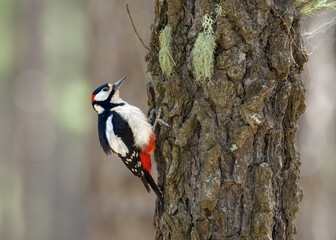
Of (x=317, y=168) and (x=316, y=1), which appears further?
(x=317, y=168)

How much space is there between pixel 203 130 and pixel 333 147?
2.75 meters

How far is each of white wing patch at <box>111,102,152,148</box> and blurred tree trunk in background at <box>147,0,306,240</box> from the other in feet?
1.58

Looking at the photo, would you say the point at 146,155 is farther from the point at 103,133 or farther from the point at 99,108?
the point at 99,108

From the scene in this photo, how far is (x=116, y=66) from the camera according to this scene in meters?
5.02

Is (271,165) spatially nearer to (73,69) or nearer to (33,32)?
(33,32)

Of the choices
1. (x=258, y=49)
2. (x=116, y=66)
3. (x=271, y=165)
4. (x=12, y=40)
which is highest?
(x=12, y=40)

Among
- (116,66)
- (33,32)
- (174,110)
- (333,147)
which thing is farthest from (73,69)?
(174,110)

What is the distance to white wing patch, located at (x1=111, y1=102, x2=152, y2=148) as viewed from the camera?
3263mm

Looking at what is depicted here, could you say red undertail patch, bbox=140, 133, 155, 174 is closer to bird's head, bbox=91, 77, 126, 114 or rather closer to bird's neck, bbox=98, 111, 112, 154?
bird's neck, bbox=98, 111, 112, 154

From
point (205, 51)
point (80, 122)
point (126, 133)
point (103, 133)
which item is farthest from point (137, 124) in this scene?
point (80, 122)

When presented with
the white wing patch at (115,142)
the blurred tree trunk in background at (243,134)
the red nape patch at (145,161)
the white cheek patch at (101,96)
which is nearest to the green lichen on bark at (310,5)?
the blurred tree trunk in background at (243,134)

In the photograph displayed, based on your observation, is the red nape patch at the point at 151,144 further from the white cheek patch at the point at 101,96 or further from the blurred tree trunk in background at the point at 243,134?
the white cheek patch at the point at 101,96

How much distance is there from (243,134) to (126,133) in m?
1.17

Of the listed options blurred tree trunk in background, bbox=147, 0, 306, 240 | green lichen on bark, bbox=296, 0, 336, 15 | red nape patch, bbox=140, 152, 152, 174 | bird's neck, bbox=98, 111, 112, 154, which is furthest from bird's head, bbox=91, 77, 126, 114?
green lichen on bark, bbox=296, 0, 336, 15
